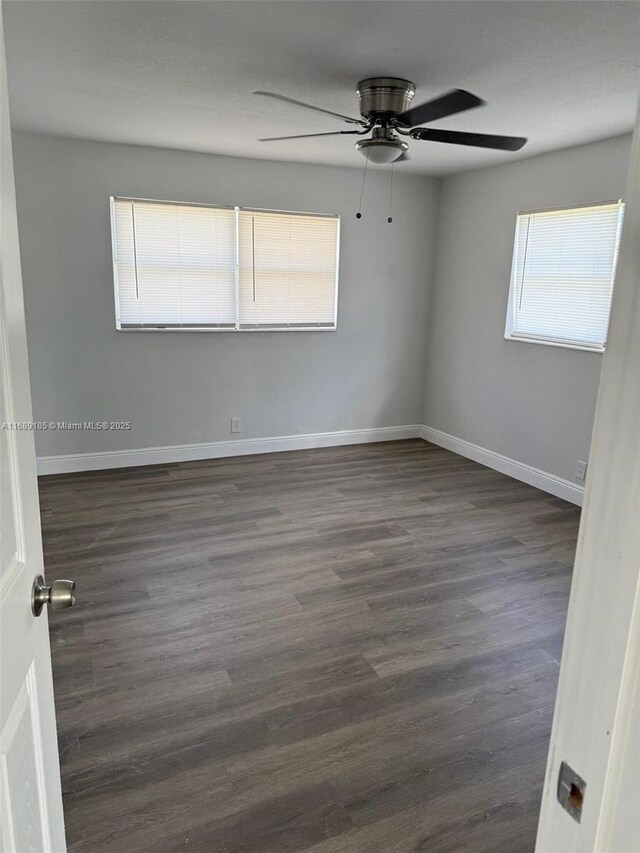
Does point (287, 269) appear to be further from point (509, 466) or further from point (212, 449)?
point (509, 466)

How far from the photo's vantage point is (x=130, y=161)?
435 cm

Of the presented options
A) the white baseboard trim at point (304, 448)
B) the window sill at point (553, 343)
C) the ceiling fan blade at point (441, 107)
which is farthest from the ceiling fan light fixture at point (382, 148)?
the white baseboard trim at point (304, 448)

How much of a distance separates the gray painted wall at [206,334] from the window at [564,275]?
3.95 feet

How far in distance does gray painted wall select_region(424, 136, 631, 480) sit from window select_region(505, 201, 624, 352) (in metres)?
0.09

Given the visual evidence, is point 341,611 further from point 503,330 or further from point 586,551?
point 503,330

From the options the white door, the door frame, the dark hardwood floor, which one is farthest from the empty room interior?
the door frame

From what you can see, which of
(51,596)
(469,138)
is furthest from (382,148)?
(51,596)

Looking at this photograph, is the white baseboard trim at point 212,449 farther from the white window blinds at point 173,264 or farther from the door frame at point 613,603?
the door frame at point 613,603

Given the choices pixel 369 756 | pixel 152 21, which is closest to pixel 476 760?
pixel 369 756

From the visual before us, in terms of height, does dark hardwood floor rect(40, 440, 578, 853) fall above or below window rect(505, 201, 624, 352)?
below

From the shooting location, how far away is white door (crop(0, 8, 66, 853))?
0.86m

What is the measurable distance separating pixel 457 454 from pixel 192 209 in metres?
3.21

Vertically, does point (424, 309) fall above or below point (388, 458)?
above

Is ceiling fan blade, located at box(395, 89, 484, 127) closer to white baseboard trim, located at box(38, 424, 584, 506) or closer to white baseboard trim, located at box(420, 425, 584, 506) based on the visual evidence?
white baseboard trim, located at box(420, 425, 584, 506)
